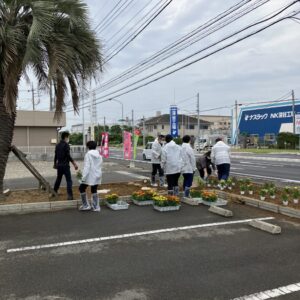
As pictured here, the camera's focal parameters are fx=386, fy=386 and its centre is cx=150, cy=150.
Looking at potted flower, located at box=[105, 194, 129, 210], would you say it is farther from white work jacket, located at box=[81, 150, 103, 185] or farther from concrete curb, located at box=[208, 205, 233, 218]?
concrete curb, located at box=[208, 205, 233, 218]

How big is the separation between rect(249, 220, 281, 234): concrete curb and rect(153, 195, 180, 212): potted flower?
1.96 meters

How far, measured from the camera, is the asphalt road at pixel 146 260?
14.0 ft

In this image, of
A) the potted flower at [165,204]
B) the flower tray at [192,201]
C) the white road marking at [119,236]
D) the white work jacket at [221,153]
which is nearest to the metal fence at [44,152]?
the white work jacket at [221,153]

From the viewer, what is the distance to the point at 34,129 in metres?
37.2

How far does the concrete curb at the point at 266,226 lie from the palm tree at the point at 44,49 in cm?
567

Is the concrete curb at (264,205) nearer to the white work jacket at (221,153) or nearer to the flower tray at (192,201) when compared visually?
the flower tray at (192,201)

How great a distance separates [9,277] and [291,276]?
3.42 m

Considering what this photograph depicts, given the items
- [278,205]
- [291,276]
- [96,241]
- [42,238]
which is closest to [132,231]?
[96,241]

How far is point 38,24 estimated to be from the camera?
929 centimetres

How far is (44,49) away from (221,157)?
5.86m

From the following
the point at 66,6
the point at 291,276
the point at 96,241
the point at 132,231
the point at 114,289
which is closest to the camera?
the point at 114,289

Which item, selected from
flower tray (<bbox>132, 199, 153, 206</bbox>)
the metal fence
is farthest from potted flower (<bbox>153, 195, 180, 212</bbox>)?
the metal fence

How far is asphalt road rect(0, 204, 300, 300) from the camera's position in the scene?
4281 mm

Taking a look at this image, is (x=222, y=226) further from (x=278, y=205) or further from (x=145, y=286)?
(x=145, y=286)
